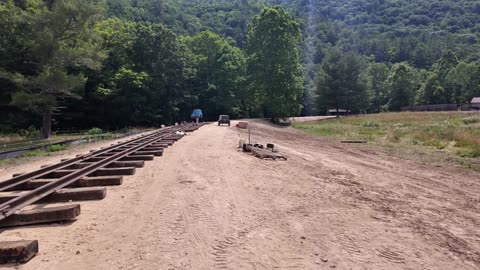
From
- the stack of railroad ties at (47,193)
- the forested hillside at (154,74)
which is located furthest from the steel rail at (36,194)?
the forested hillside at (154,74)

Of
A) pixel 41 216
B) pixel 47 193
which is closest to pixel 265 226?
pixel 41 216

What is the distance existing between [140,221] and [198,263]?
2.05 metres

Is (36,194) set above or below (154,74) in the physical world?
below

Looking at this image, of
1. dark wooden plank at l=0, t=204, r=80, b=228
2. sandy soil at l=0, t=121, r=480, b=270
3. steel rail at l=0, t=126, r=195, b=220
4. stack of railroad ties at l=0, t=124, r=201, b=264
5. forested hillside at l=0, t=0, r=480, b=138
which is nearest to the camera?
stack of railroad ties at l=0, t=124, r=201, b=264

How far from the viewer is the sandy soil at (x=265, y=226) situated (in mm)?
4863

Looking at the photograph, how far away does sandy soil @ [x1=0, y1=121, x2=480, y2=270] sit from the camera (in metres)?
4.86

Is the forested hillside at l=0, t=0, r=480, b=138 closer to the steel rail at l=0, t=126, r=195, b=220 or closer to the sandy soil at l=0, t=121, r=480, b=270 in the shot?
the steel rail at l=0, t=126, r=195, b=220

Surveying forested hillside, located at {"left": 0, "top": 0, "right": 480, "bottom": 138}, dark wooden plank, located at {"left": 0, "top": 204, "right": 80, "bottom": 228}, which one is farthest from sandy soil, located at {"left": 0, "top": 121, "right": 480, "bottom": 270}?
forested hillside, located at {"left": 0, "top": 0, "right": 480, "bottom": 138}

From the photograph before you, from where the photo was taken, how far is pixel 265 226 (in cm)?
623

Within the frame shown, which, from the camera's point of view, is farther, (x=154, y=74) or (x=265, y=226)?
(x=154, y=74)

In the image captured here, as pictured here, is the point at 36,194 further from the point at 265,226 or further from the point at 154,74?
the point at 154,74

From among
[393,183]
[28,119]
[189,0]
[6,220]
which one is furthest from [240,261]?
[189,0]

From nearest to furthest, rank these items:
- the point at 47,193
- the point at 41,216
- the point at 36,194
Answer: the point at 41,216
the point at 36,194
the point at 47,193

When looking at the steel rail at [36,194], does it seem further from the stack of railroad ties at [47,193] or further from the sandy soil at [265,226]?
the sandy soil at [265,226]
